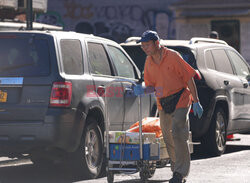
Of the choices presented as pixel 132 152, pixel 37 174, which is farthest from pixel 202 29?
pixel 132 152

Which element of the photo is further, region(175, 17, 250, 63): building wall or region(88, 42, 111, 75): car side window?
region(175, 17, 250, 63): building wall

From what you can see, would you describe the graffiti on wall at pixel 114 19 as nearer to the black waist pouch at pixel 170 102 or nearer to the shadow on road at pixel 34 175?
the shadow on road at pixel 34 175

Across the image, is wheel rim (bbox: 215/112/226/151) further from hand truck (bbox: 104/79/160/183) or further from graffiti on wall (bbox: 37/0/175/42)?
graffiti on wall (bbox: 37/0/175/42)

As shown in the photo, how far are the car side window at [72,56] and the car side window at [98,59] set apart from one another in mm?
284

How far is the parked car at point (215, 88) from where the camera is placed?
1201cm

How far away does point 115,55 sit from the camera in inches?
429

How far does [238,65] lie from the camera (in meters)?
13.7

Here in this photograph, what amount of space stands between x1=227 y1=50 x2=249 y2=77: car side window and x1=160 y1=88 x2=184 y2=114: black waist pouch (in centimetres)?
475

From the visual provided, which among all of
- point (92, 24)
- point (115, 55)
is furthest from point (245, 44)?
point (115, 55)

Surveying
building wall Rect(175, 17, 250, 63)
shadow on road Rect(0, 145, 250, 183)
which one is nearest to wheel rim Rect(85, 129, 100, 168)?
shadow on road Rect(0, 145, 250, 183)

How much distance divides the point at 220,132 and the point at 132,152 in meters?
3.93

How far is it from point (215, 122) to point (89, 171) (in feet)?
10.7

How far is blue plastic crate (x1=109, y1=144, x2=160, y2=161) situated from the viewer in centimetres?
880

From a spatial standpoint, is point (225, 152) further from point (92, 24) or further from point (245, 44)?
point (92, 24)
